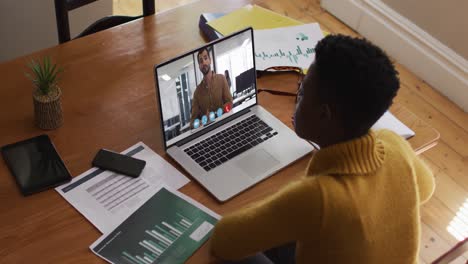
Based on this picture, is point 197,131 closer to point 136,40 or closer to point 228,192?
point 228,192

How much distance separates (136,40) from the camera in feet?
5.85

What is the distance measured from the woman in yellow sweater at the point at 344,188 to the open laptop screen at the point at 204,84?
12.7 inches

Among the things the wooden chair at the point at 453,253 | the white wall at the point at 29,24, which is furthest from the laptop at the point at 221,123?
the white wall at the point at 29,24

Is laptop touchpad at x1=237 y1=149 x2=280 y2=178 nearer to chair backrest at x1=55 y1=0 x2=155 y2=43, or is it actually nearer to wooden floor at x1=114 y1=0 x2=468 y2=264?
chair backrest at x1=55 y1=0 x2=155 y2=43

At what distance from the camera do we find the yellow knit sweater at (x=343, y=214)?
1.09m

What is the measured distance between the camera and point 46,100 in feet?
4.62

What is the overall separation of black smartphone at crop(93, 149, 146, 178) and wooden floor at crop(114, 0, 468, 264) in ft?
4.33

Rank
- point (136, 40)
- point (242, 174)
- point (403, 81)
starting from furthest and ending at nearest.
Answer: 1. point (403, 81)
2. point (136, 40)
3. point (242, 174)

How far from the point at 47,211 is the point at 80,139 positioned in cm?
24

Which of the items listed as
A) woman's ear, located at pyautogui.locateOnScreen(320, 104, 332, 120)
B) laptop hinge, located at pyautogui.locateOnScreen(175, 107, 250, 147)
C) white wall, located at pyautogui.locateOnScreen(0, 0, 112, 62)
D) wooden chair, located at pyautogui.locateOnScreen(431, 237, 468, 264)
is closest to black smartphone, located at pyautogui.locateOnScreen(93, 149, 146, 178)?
laptop hinge, located at pyautogui.locateOnScreen(175, 107, 250, 147)

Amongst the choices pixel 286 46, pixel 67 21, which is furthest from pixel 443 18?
pixel 67 21

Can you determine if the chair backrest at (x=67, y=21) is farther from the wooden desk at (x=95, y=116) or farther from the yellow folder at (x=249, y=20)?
the yellow folder at (x=249, y=20)

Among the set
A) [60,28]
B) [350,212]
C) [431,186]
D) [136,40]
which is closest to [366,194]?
[350,212]

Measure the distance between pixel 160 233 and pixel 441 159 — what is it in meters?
1.75
